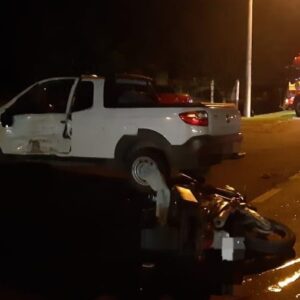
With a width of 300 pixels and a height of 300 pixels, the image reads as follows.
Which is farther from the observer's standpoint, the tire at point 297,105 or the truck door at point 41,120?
the tire at point 297,105

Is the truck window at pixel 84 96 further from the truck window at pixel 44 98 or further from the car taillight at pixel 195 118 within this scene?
the car taillight at pixel 195 118

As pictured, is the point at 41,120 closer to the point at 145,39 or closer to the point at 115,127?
the point at 115,127

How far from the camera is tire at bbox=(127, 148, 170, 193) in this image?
9.94 meters

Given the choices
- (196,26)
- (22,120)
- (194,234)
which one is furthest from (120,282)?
(196,26)

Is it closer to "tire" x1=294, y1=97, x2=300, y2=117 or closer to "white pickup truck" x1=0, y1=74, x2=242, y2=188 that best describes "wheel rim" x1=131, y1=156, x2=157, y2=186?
"white pickup truck" x1=0, y1=74, x2=242, y2=188

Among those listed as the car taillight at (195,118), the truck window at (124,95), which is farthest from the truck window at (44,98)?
the car taillight at (195,118)

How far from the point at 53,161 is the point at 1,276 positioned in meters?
4.53

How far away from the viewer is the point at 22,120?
10438 millimetres

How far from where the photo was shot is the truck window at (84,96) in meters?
10.2

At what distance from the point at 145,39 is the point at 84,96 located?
2453cm

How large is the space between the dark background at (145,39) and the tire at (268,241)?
23398mm

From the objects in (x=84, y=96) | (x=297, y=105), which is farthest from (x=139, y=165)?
(x=297, y=105)

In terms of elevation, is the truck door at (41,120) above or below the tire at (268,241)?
above

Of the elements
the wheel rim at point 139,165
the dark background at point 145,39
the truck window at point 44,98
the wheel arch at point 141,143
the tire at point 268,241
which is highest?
the dark background at point 145,39
